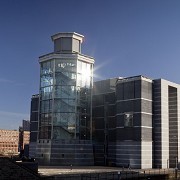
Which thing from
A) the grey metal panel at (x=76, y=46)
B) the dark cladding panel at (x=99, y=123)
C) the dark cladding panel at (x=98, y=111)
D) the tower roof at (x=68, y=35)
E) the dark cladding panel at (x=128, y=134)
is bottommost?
the dark cladding panel at (x=128, y=134)

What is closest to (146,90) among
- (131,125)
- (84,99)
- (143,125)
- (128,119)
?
(128,119)

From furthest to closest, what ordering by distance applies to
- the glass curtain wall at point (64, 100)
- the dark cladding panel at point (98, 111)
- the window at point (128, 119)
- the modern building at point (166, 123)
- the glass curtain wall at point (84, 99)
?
the dark cladding panel at point (98, 111)
the glass curtain wall at point (84, 99)
the glass curtain wall at point (64, 100)
the modern building at point (166, 123)
the window at point (128, 119)

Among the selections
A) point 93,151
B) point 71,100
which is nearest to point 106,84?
point 71,100

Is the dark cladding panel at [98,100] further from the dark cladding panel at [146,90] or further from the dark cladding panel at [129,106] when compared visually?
the dark cladding panel at [146,90]

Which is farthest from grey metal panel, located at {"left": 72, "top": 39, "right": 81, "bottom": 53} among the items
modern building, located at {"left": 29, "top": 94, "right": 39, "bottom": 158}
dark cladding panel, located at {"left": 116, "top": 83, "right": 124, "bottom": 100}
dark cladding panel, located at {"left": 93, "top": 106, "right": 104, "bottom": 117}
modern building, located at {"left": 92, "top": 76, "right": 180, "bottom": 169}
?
modern building, located at {"left": 29, "top": 94, "right": 39, "bottom": 158}

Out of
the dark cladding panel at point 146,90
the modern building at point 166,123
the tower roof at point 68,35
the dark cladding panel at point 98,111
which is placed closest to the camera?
the dark cladding panel at point 146,90

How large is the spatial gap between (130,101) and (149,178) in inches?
1256

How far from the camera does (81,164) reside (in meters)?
109

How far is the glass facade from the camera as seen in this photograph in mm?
110000

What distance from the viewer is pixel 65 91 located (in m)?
111

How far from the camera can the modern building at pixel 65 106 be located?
108 meters

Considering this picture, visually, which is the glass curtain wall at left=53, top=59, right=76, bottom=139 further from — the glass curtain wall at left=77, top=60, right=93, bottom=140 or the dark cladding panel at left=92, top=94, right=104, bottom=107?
the dark cladding panel at left=92, top=94, right=104, bottom=107

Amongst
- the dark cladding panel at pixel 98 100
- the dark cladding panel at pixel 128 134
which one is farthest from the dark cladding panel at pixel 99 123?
the dark cladding panel at pixel 128 134

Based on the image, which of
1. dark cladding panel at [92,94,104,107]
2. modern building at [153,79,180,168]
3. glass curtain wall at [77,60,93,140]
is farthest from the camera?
dark cladding panel at [92,94,104,107]
